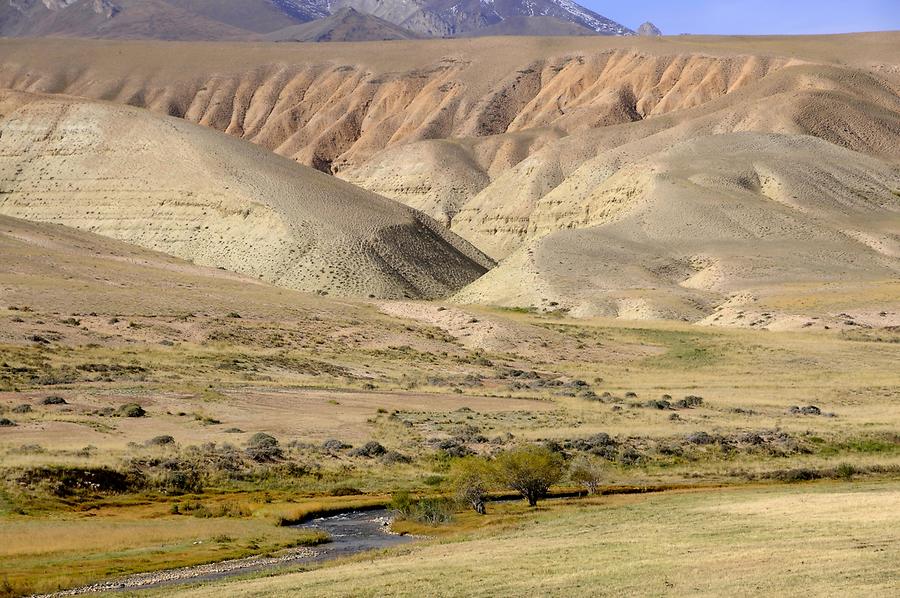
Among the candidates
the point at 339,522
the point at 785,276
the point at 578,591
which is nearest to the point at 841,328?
the point at 785,276

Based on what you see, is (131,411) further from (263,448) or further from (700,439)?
(700,439)

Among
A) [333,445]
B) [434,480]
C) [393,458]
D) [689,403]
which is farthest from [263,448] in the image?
[689,403]

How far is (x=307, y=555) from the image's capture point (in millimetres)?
33125

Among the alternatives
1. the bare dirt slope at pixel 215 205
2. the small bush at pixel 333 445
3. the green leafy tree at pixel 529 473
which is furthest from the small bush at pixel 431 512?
the bare dirt slope at pixel 215 205

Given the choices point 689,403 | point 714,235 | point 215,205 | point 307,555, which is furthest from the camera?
point 215,205

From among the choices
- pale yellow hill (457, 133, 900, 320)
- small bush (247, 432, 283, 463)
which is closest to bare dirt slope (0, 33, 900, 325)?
pale yellow hill (457, 133, 900, 320)

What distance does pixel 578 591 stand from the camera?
23719 mm

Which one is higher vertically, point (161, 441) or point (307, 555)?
point (161, 441)

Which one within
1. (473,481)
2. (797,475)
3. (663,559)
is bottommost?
(663,559)

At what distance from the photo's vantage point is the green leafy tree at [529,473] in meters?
41.1

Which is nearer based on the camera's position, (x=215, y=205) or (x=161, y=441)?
(x=161, y=441)

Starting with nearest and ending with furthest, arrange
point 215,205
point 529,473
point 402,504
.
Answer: point 402,504, point 529,473, point 215,205

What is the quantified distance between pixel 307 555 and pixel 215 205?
9548cm

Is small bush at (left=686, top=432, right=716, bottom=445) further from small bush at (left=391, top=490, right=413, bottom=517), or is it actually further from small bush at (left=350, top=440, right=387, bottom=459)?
small bush at (left=391, top=490, right=413, bottom=517)
